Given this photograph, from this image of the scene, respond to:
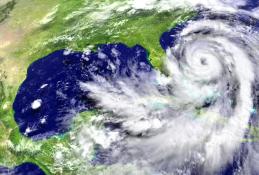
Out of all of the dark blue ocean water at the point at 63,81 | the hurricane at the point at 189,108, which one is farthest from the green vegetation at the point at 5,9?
the hurricane at the point at 189,108

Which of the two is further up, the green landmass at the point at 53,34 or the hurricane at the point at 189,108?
the green landmass at the point at 53,34

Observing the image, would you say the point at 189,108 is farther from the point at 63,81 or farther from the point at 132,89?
the point at 63,81

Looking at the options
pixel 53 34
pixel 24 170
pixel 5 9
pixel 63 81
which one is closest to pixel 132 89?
pixel 63 81

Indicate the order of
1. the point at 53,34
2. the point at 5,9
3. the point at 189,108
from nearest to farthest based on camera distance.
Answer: the point at 189,108, the point at 53,34, the point at 5,9

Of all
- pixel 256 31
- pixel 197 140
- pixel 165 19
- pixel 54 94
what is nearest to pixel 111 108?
pixel 54 94

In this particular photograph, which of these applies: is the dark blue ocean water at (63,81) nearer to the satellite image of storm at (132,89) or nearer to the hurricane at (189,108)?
the satellite image of storm at (132,89)

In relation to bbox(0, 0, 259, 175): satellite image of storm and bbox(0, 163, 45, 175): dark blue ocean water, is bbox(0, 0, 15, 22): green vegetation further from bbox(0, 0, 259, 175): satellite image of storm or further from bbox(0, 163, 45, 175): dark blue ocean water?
bbox(0, 163, 45, 175): dark blue ocean water

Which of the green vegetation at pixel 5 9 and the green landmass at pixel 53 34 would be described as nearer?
the green landmass at pixel 53 34
